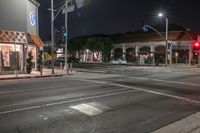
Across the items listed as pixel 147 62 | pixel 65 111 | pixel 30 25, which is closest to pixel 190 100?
pixel 65 111

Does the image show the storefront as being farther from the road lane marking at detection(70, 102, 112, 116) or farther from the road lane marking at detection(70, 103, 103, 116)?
the road lane marking at detection(70, 103, 103, 116)

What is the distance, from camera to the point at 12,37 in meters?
32.5

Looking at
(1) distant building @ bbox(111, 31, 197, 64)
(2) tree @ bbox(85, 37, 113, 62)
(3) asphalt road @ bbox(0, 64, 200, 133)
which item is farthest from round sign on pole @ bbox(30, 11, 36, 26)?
(2) tree @ bbox(85, 37, 113, 62)

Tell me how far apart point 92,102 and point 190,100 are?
4.11 meters

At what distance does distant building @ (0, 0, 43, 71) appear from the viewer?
3183cm

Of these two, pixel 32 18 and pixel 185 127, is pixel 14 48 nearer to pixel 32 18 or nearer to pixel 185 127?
pixel 32 18

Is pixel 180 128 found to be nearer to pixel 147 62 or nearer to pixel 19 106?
pixel 19 106

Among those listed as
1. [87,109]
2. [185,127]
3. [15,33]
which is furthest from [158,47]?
[185,127]

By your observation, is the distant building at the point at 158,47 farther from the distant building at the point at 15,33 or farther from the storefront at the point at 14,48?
the storefront at the point at 14,48

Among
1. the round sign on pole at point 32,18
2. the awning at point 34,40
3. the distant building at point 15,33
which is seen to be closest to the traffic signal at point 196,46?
the awning at point 34,40

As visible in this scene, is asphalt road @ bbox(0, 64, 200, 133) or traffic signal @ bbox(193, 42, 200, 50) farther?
traffic signal @ bbox(193, 42, 200, 50)

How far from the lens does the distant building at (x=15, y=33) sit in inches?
1253

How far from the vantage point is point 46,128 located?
8539 mm

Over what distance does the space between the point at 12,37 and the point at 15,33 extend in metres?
0.71
